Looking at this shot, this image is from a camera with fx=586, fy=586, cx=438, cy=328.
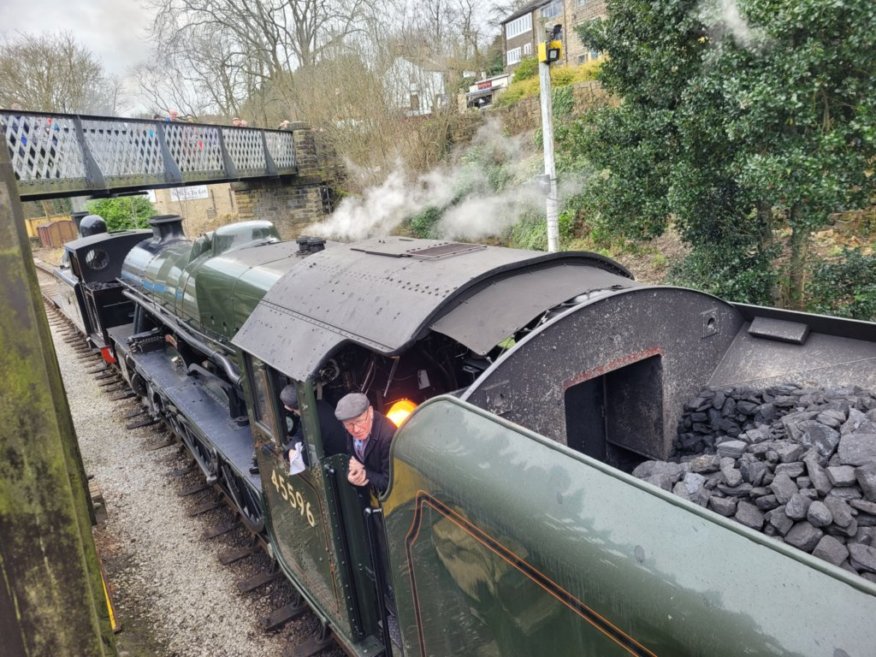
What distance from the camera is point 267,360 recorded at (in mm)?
3320

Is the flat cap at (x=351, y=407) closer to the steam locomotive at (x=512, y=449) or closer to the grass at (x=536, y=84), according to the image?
the steam locomotive at (x=512, y=449)

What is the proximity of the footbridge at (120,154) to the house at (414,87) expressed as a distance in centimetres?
378

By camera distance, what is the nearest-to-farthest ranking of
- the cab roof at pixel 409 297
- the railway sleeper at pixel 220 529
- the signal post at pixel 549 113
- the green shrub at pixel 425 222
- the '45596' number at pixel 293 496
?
the cab roof at pixel 409 297
the '45596' number at pixel 293 496
the railway sleeper at pixel 220 529
the signal post at pixel 549 113
the green shrub at pixel 425 222

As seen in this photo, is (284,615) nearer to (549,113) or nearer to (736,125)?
(736,125)

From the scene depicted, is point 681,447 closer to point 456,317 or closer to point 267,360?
point 456,317

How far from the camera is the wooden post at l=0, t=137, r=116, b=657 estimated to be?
4.01 feet

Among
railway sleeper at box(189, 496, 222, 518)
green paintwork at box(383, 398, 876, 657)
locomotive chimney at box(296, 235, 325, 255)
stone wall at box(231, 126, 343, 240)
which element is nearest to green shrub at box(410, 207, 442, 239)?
stone wall at box(231, 126, 343, 240)

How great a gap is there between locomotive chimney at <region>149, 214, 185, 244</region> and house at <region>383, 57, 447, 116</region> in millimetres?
9594

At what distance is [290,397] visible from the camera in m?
3.27

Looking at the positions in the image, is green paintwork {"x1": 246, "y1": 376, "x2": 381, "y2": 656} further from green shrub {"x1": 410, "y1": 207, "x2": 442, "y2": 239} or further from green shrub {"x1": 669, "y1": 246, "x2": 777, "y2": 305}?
green shrub {"x1": 410, "y1": 207, "x2": 442, "y2": 239}

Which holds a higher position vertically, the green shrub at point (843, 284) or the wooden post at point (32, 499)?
the wooden post at point (32, 499)

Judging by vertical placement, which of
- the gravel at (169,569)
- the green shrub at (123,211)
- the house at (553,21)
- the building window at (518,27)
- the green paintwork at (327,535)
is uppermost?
the building window at (518,27)

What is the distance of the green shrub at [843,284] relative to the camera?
21.1ft

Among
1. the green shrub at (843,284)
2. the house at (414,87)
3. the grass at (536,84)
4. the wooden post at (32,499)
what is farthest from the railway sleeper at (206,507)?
the grass at (536,84)
